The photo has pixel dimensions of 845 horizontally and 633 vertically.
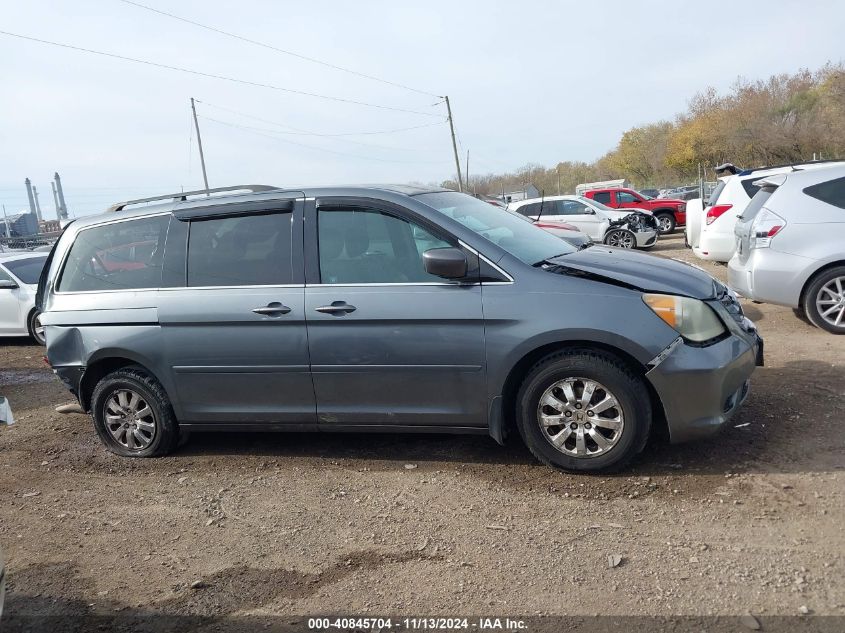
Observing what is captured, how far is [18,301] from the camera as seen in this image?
34.7 ft

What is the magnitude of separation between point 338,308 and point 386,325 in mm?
337

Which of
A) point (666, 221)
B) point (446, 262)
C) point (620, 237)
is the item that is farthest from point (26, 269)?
point (666, 221)

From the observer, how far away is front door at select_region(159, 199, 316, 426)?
4574 mm

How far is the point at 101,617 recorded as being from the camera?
3.24 meters

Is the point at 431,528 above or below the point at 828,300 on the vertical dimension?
below

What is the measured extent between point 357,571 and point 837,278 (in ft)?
19.2

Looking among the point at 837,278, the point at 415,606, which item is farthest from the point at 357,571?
the point at 837,278

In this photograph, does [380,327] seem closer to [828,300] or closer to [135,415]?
[135,415]

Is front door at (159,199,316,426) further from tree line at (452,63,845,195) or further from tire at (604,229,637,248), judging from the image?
tree line at (452,63,845,195)

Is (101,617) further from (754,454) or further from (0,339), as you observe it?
(0,339)

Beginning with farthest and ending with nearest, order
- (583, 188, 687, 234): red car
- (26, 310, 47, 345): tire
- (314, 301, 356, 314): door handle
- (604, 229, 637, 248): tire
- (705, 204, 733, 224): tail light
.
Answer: (583, 188, 687, 234): red car < (604, 229, 637, 248): tire < (705, 204, 733, 224): tail light < (26, 310, 47, 345): tire < (314, 301, 356, 314): door handle

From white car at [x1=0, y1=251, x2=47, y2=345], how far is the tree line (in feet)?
119

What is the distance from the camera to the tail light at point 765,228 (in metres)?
7.08

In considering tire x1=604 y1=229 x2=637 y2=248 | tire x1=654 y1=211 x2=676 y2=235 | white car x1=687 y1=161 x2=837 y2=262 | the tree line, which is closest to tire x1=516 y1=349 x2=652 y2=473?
white car x1=687 y1=161 x2=837 y2=262
